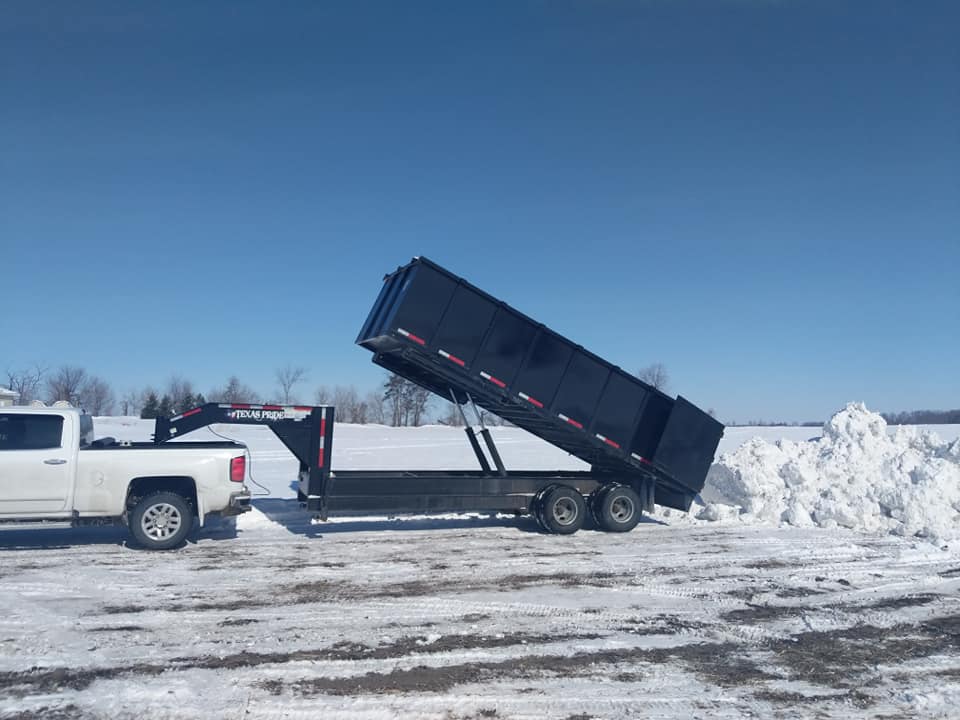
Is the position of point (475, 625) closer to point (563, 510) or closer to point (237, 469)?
point (237, 469)

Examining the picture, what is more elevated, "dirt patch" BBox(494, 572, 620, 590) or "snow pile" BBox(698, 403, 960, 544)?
"snow pile" BBox(698, 403, 960, 544)

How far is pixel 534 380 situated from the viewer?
12.5m

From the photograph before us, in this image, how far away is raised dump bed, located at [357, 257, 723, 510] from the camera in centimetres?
1186

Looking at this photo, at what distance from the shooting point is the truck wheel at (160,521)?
10.8m

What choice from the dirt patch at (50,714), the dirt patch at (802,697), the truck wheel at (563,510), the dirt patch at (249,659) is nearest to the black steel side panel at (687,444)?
the truck wheel at (563,510)

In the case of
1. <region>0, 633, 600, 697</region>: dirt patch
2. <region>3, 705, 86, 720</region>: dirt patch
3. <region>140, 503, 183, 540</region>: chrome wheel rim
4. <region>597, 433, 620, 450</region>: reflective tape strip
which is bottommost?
<region>3, 705, 86, 720</region>: dirt patch

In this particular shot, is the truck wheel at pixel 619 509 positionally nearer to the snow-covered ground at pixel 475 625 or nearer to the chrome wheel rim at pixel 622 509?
the chrome wheel rim at pixel 622 509

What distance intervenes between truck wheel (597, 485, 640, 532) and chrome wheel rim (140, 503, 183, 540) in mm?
6879

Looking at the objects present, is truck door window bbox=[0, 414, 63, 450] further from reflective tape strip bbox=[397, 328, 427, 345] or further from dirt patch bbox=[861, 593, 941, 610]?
dirt patch bbox=[861, 593, 941, 610]

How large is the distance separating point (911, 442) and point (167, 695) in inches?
663

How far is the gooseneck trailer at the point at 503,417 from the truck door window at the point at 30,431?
1.54m

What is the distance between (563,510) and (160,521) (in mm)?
6410

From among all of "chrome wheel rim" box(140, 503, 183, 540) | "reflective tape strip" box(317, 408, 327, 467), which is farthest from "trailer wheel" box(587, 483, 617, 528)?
"chrome wheel rim" box(140, 503, 183, 540)

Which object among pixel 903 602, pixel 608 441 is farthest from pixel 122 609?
pixel 903 602
